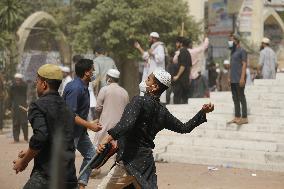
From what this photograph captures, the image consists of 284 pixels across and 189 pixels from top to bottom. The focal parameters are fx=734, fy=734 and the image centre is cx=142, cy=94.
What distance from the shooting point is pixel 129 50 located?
34625 millimetres

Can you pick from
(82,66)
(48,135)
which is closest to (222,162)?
(82,66)

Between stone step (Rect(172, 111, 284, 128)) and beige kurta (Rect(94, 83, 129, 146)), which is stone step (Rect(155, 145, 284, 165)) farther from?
beige kurta (Rect(94, 83, 129, 146))

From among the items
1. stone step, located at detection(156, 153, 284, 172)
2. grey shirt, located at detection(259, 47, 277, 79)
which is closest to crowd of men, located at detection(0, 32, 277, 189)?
stone step, located at detection(156, 153, 284, 172)

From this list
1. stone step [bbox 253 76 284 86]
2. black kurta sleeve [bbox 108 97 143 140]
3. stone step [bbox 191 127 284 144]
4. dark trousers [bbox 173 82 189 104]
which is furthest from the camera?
dark trousers [bbox 173 82 189 104]

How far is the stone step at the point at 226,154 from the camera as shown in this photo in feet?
39.4

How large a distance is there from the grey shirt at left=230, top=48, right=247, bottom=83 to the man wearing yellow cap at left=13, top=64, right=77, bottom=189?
7897mm

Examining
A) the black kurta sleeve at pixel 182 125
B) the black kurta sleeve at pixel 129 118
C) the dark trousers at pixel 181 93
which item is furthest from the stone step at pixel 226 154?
the black kurta sleeve at pixel 129 118

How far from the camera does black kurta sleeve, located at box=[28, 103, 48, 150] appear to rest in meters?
5.38

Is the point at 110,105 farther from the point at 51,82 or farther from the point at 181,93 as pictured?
the point at 181,93

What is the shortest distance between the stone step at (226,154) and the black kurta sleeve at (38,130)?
719 cm

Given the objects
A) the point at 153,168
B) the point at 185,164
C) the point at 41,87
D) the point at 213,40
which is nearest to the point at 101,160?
the point at 153,168

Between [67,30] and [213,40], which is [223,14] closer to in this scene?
[213,40]

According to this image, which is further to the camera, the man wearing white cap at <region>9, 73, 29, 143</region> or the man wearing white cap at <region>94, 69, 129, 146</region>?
the man wearing white cap at <region>9, 73, 29, 143</region>

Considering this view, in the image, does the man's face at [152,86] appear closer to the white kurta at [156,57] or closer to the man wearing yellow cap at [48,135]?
the man wearing yellow cap at [48,135]
